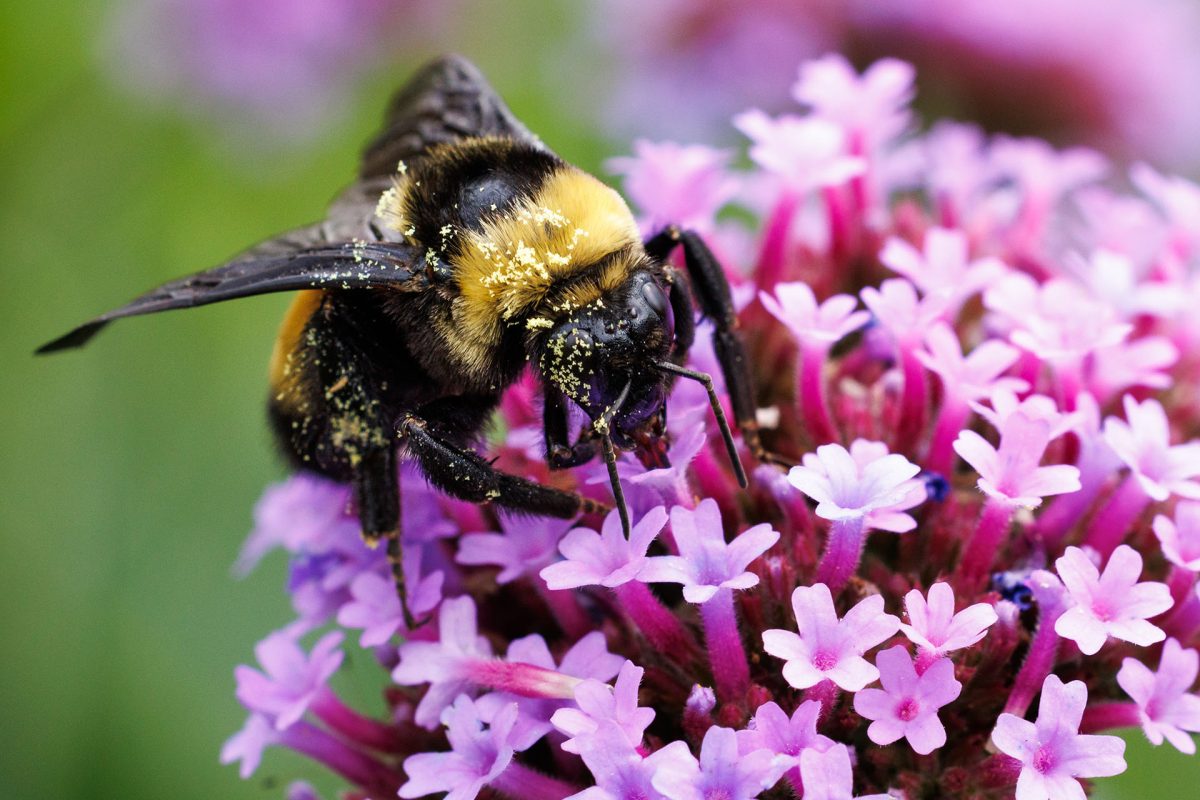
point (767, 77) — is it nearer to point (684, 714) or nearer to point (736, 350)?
point (736, 350)

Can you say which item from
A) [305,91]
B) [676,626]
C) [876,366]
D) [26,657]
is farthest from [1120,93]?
[26,657]

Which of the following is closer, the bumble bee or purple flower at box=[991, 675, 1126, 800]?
purple flower at box=[991, 675, 1126, 800]

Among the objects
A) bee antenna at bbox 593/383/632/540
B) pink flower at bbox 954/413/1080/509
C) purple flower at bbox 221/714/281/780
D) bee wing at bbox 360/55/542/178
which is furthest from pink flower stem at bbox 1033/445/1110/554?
purple flower at bbox 221/714/281/780

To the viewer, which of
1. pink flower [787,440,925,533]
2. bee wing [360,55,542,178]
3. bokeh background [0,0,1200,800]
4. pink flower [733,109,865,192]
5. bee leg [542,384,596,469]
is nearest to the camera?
pink flower [787,440,925,533]

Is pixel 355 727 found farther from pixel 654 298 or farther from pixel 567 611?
pixel 654 298

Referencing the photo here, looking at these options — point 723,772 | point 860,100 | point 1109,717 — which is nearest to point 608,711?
point 723,772

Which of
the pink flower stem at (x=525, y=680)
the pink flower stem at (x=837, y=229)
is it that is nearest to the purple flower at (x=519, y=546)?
the pink flower stem at (x=525, y=680)

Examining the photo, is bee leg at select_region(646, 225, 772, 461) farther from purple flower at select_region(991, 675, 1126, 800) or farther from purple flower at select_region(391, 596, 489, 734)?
purple flower at select_region(991, 675, 1126, 800)
